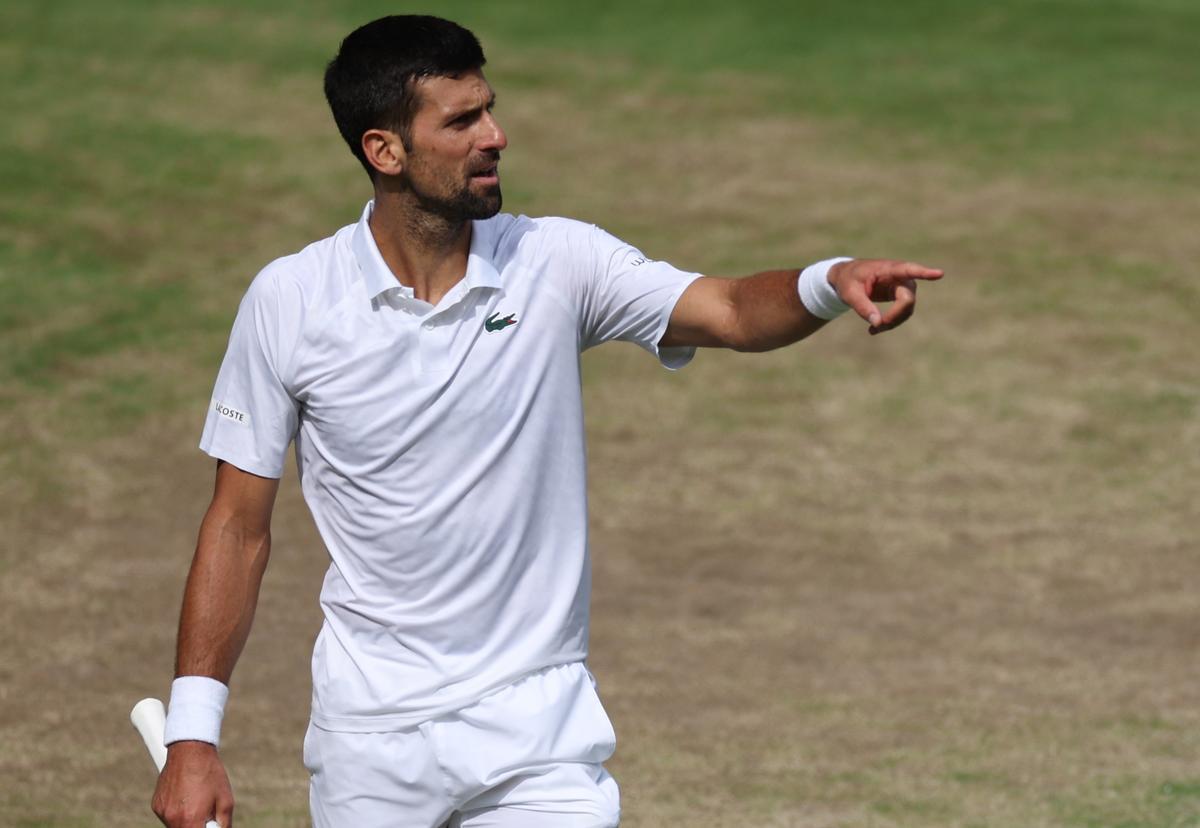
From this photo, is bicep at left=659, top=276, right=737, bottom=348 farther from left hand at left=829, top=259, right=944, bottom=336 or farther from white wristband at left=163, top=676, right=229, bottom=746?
white wristband at left=163, top=676, right=229, bottom=746

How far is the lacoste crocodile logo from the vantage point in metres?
4.25

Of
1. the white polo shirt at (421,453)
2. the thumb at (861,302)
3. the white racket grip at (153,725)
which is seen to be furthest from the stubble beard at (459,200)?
the white racket grip at (153,725)

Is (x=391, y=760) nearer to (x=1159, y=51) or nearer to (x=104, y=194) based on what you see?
(x=104, y=194)

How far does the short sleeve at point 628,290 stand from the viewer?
14.3 feet

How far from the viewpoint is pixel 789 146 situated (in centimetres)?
1638

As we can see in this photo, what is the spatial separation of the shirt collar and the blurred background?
3542 millimetres

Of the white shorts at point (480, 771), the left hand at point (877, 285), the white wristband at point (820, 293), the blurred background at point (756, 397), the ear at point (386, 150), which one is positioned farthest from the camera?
the blurred background at point (756, 397)

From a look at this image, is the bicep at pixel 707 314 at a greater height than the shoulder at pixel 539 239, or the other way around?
the shoulder at pixel 539 239

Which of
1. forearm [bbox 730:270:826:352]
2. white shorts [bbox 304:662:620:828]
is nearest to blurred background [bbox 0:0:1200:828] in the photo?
white shorts [bbox 304:662:620:828]

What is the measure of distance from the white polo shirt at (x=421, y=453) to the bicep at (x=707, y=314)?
246mm

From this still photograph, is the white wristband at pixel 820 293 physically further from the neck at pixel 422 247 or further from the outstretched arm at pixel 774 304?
the neck at pixel 422 247

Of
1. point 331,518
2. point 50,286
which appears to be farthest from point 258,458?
point 50,286

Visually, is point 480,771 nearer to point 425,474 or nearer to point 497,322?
point 425,474

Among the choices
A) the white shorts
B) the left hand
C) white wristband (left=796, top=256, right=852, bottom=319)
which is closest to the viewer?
the left hand
